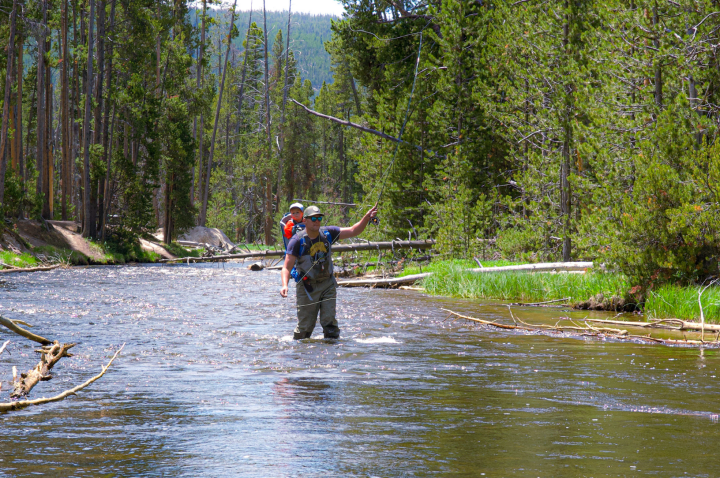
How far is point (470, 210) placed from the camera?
2336cm

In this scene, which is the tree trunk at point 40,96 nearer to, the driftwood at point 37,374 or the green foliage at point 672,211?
the green foliage at point 672,211

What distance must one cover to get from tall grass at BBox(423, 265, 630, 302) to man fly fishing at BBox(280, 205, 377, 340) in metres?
6.76

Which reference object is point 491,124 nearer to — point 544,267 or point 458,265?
point 458,265

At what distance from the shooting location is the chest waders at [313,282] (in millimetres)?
9969

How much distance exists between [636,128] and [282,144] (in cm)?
5784

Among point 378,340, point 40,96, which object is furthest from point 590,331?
point 40,96

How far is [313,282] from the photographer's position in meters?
10.0

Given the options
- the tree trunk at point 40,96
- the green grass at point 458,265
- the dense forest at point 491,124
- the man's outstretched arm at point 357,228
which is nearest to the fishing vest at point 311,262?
the man's outstretched arm at point 357,228

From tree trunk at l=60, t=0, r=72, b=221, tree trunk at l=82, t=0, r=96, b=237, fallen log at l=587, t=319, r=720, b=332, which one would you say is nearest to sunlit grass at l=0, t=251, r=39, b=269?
tree trunk at l=82, t=0, r=96, b=237

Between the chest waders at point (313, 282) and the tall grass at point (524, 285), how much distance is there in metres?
6.83

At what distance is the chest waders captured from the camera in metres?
9.97

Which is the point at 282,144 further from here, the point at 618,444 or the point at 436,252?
the point at 618,444

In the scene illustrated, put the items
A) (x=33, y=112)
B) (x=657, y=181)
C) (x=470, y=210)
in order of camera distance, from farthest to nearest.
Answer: (x=33, y=112), (x=470, y=210), (x=657, y=181)

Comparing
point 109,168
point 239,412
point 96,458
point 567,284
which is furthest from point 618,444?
point 109,168
